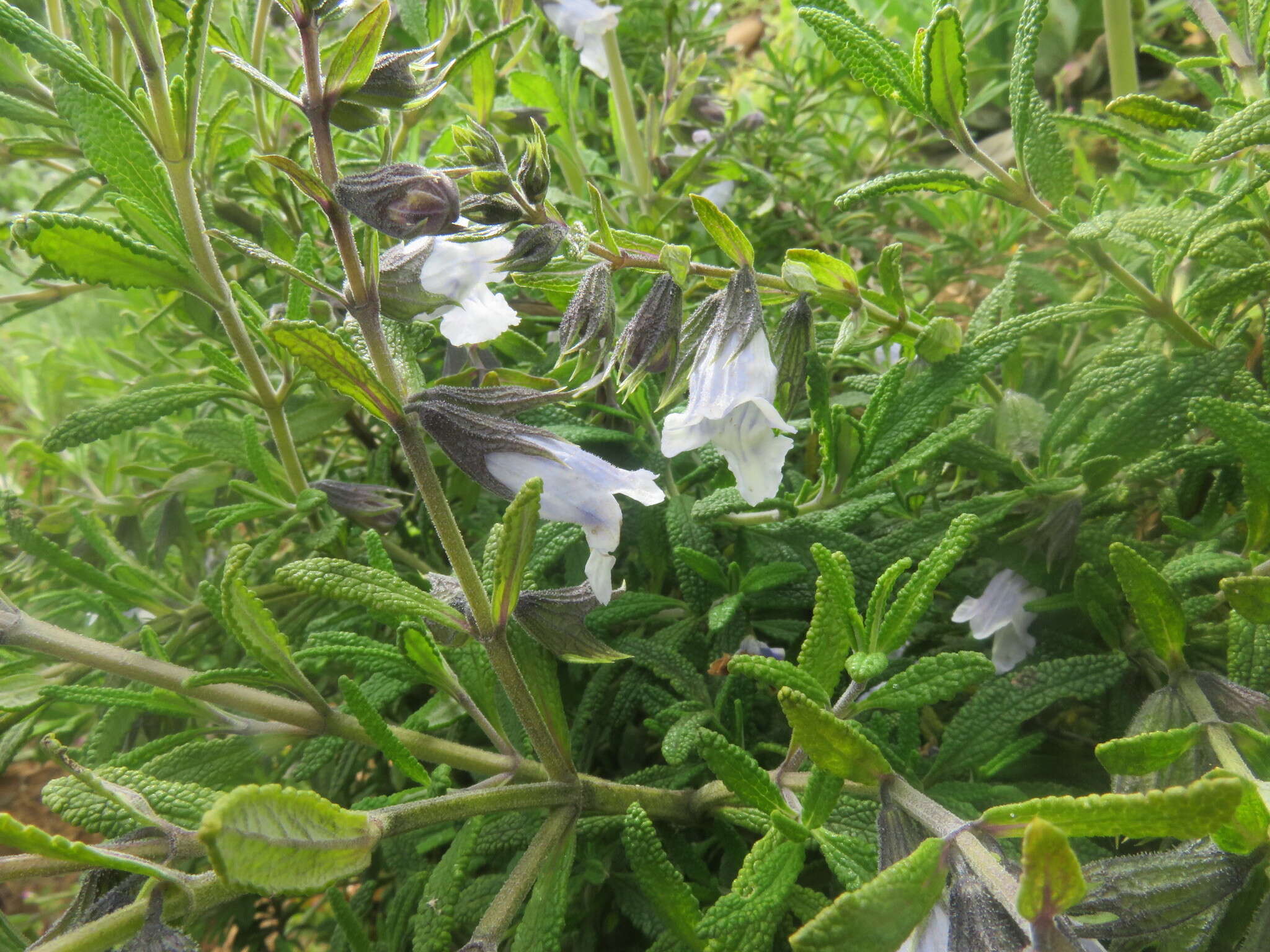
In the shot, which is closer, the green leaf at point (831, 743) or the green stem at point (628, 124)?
the green leaf at point (831, 743)

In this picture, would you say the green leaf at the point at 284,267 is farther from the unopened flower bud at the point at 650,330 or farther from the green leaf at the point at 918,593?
the green leaf at the point at 918,593

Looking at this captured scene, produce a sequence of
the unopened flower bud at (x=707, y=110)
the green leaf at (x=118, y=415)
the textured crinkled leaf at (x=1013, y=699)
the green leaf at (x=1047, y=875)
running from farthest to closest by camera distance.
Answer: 1. the unopened flower bud at (x=707, y=110)
2. the green leaf at (x=118, y=415)
3. the textured crinkled leaf at (x=1013, y=699)
4. the green leaf at (x=1047, y=875)

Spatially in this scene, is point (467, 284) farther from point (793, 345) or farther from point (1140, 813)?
point (1140, 813)

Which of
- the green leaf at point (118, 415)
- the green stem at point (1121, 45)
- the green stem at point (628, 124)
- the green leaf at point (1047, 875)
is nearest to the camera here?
the green leaf at point (1047, 875)

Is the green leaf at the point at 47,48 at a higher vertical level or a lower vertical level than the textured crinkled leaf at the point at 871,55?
higher

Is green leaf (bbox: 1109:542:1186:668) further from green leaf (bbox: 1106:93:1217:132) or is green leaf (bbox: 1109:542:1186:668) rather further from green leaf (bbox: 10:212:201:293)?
green leaf (bbox: 10:212:201:293)

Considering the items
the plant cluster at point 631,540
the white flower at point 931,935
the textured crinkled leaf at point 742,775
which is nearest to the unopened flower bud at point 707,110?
the plant cluster at point 631,540
